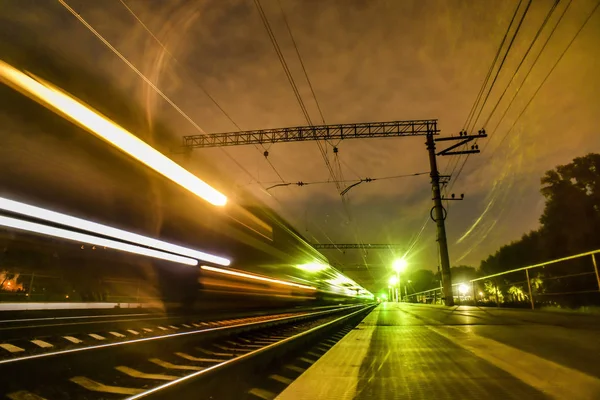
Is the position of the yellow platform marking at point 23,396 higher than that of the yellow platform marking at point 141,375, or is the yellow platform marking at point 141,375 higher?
the yellow platform marking at point 141,375

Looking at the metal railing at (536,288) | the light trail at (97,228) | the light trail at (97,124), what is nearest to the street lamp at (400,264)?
the metal railing at (536,288)

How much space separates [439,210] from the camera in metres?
18.5

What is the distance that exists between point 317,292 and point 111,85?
47.9 feet

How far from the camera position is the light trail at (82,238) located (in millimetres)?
4711

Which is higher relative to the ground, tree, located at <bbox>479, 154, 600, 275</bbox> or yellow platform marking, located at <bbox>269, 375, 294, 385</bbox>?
tree, located at <bbox>479, 154, 600, 275</bbox>

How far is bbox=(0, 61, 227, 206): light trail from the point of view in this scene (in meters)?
3.30

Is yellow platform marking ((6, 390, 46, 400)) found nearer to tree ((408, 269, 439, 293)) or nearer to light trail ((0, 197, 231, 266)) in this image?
light trail ((0, 197, 231, 266))

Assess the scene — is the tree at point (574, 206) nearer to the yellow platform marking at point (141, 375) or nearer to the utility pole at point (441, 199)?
the utility pole at point (441, 199)

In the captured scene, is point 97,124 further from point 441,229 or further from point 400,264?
point 400,264

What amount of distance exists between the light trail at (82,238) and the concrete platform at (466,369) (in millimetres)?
3814

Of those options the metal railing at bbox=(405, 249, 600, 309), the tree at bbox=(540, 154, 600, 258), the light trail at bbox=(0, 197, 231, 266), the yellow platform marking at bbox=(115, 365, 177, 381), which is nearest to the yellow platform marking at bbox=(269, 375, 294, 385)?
the yellow platform marking at bbox=(115, 365, 177, 381)

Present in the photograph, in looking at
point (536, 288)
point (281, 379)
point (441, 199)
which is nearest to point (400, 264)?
point (441, 199)

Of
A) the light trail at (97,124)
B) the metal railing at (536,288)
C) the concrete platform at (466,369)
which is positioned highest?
the light trail at (97,124)

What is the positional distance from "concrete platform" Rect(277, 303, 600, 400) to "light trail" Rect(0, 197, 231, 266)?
370cm
